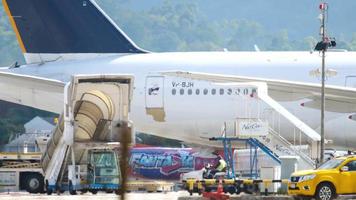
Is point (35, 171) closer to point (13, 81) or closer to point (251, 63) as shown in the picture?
point (13, 81)

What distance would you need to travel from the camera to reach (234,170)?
128ft

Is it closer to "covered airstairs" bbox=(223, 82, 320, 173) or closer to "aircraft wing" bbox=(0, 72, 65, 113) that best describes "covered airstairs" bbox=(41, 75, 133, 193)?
"covered airstairs" bbox=(223, 82, 320, 173)

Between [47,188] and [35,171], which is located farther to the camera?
[35,171]

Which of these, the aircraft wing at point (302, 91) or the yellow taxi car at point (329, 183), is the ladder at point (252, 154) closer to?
the aircraft wing at point (302, 91)

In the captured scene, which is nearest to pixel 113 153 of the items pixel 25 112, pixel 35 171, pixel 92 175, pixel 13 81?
pixel 92 175

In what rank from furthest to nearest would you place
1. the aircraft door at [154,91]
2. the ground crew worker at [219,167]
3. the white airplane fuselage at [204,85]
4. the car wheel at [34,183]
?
the aircraft door at [154,91]
the white airplane fuselage at [204,85]
the ground crew worker at [219,167]
the car wheel at [34,183]

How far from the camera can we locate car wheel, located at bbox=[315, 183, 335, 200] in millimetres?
30391

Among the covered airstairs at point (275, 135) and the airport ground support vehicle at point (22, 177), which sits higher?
the covered airstairs at point (275, 135)

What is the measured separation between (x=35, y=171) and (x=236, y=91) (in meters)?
7.52

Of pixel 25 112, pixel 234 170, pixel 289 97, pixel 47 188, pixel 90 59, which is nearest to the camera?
pixel 47 188

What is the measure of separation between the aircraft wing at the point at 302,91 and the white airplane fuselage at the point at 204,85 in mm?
307

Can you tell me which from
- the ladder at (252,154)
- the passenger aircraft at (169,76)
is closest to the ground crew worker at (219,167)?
the ladder at (252,154)

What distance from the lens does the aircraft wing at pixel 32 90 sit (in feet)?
137

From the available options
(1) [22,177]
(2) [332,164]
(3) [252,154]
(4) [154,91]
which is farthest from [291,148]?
(1) [22,177]
